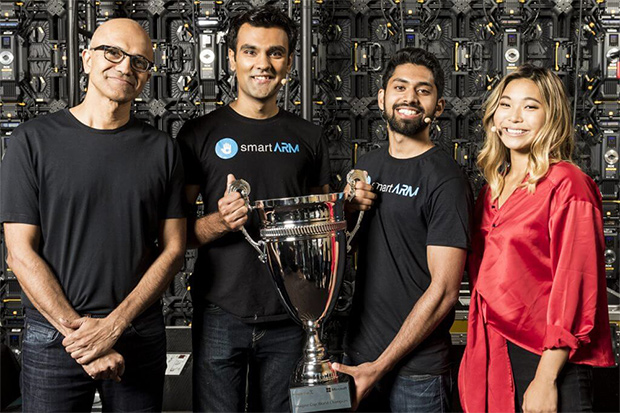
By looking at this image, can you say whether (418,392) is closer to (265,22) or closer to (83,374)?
(83,374)

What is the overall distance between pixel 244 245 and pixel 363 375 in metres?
0.66

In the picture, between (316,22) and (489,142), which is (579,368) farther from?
(316,22)

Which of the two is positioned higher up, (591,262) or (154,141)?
(154,141)

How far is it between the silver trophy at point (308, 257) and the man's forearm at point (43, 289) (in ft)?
2.10

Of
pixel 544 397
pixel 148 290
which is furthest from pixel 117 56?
pixel 544 397

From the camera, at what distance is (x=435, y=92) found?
2.21 m

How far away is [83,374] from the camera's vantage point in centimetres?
205

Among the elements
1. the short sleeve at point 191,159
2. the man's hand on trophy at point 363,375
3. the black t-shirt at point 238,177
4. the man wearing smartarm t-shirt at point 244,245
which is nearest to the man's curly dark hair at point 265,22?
the man wearing smartarm t-shirt at point 244,245

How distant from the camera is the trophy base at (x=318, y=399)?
1898mm

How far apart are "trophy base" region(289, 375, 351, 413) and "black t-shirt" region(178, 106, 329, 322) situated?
41 cm

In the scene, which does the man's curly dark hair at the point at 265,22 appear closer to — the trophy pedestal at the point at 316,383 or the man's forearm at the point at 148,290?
the man's forearm at the point at 148,290

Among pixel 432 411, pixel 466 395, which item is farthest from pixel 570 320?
pixel 432 411

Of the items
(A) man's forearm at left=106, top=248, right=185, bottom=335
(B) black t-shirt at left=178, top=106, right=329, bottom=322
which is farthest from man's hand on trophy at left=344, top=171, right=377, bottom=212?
(A) man's forearm at left=106, top=248, right=185, bottom=335

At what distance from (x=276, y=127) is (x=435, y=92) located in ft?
2.03
